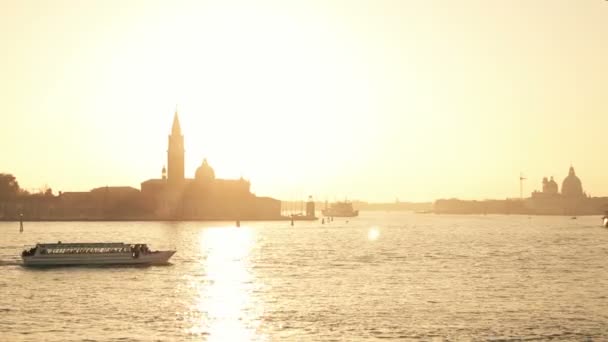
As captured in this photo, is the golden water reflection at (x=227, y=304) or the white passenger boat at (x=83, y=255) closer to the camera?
the golden water reflection at (x=227, y=304)

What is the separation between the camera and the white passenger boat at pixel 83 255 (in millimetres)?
94125

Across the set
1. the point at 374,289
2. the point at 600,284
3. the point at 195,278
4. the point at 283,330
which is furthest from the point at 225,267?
the point at 283,330

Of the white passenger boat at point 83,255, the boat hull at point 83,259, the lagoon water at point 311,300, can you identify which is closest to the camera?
the lagoon water at point 311,300

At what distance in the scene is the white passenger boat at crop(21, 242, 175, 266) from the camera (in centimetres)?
9412

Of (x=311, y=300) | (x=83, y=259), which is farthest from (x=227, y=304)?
(x=83, y=259)

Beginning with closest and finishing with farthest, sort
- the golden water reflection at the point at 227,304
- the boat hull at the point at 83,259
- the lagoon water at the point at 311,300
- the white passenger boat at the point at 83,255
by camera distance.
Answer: the lagoon water at the point at 311,300 < the golden water reflection at the point at 227,304 < the boat hull at the point at 83,259 < the white passenger boat at the point at 83,255

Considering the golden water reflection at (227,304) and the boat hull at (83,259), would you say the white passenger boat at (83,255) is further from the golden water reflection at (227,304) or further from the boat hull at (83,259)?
the golden water reflection at (227,304)

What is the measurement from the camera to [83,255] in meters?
95.2

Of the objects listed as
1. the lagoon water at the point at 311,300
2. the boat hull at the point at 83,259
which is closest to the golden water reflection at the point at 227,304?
the lagoon water at the point at 311,300

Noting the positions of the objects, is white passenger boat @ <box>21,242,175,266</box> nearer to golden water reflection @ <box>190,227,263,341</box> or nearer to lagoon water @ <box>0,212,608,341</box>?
lagoon water @ <box>0,212,608,341</box>

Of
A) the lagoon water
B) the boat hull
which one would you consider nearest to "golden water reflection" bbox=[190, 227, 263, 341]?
the lagoon water

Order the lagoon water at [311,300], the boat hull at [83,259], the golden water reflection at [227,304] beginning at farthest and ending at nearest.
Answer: the boat hull at [83,259] < the golden water reflection at [227,304] < the lagoon water at [311,300]

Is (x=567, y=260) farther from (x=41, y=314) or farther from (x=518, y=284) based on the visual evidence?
(x=41, y=314)

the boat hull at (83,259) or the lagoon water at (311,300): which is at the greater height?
the boat hull at (83,259)
